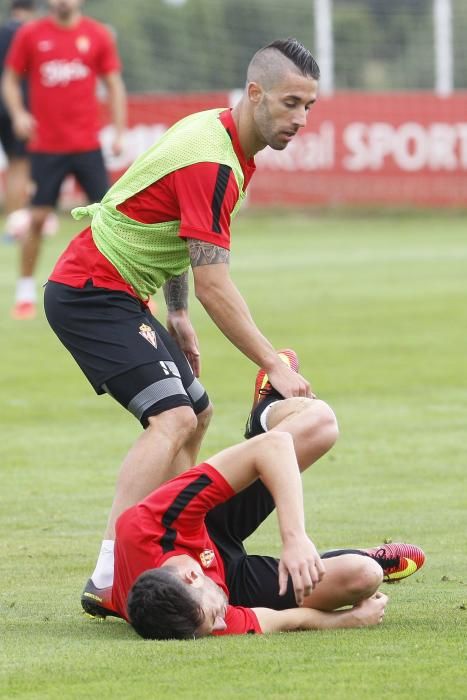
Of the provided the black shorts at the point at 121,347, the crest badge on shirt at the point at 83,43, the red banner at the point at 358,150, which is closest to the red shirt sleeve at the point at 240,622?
the black shorts at the point at 121,347

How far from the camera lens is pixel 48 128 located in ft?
49.8

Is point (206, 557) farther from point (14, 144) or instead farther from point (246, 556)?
point (14, 144)

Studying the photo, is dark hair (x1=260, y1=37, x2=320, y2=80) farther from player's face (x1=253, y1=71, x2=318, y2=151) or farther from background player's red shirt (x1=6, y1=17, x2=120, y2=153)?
background player's red shirt (x1=6, y1=17, x2=120, y2=153)

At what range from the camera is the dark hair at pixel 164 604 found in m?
5.15

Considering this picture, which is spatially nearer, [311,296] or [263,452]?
[263,452]

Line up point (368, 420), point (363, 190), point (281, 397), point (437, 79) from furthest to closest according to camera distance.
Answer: point (437, 79) → point (363, 190) → point (368, 420) → point (281, 397)

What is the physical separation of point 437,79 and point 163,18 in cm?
633

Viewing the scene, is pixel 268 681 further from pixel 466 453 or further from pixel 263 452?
pixel 466 453

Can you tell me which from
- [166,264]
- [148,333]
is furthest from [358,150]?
[148,333]

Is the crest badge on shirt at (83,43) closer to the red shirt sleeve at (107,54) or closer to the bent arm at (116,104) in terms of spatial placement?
the red shirt sleeve at (107,54)

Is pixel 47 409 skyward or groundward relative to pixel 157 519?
groundward

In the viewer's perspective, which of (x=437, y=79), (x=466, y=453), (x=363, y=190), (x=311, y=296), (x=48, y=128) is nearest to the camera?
(x=466, y=453)

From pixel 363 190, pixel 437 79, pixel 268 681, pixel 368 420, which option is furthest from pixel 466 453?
pixel 437 79

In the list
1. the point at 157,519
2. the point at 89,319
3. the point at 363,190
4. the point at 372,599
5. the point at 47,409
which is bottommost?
the point at 363,190
